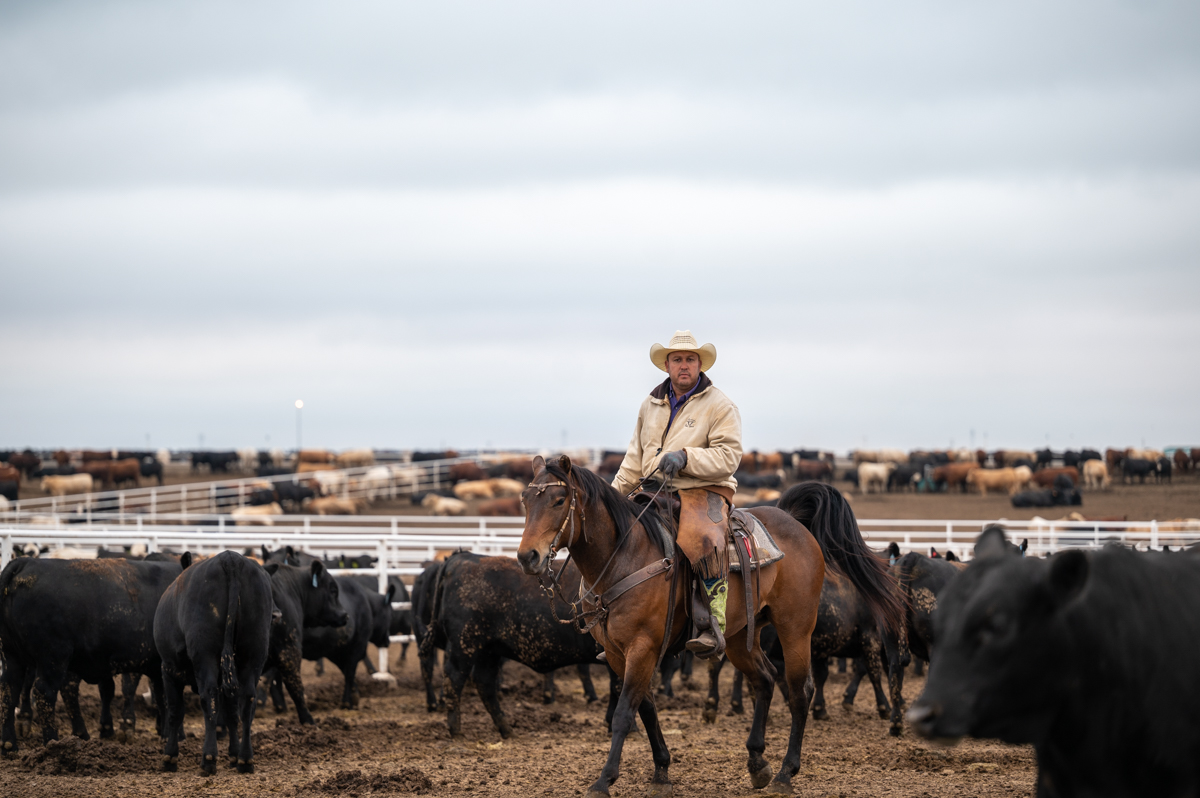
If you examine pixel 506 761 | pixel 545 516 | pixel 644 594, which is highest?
pixel 545 516

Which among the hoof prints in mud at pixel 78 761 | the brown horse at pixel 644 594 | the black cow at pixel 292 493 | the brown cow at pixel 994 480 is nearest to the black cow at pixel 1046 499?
the brown cow at pixel 994 480

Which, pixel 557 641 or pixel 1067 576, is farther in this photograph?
pixel 557 641

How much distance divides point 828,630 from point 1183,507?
104 ft

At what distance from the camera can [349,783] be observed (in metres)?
7.03

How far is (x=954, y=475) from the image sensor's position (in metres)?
44.7

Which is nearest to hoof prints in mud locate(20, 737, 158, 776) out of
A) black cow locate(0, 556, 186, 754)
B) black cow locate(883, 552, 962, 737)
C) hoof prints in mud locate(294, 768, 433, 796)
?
black cow locate(0, 556, 186, 754)

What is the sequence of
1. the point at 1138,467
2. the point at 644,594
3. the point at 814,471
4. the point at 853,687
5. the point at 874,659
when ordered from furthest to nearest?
the point at 814,471, the point at 1138,467, the point at 853,687, the point at 874,659, the point at 644,594

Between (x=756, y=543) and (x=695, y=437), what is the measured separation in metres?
0.85

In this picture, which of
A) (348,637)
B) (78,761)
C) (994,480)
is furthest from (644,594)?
(994,480)

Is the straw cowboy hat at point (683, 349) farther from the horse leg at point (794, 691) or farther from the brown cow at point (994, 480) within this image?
the brown cow at point (994, 480)

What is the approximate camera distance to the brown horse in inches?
235

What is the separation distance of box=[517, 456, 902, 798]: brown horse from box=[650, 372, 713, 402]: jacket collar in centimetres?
89

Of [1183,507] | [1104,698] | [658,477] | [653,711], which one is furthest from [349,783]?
[1183,507]

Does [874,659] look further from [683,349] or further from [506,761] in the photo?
[683,349]
